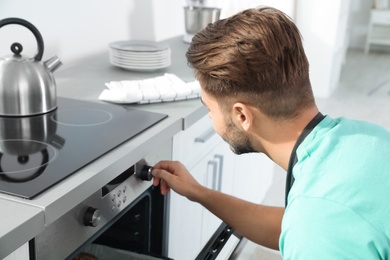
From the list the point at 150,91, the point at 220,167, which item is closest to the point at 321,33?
the point at 220,167

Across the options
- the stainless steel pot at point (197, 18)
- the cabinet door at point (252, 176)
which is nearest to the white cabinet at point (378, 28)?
the cabinet door at point (252, 176)

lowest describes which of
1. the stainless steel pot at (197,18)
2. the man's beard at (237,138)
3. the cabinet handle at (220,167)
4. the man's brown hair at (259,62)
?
the cabinet handle at (220,167)

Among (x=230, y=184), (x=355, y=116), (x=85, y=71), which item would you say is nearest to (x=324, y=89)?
(x=355, y=116)

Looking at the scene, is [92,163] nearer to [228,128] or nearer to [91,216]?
[91,216]

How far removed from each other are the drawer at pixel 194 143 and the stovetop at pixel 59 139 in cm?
15

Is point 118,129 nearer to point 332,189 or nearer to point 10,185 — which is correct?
point 10,185

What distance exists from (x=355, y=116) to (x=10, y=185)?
14.0ft

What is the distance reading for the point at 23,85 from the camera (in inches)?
53.5

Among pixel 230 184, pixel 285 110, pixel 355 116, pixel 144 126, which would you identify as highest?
pixel 285 110

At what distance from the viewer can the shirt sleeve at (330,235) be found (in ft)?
2.77

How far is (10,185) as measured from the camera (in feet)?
3.22

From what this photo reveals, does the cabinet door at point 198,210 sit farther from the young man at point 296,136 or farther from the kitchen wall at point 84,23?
the kitchen wall at point 84,23

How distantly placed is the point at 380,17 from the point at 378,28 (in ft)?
1.03

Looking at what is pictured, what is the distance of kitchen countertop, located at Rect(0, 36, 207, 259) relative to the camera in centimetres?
88
